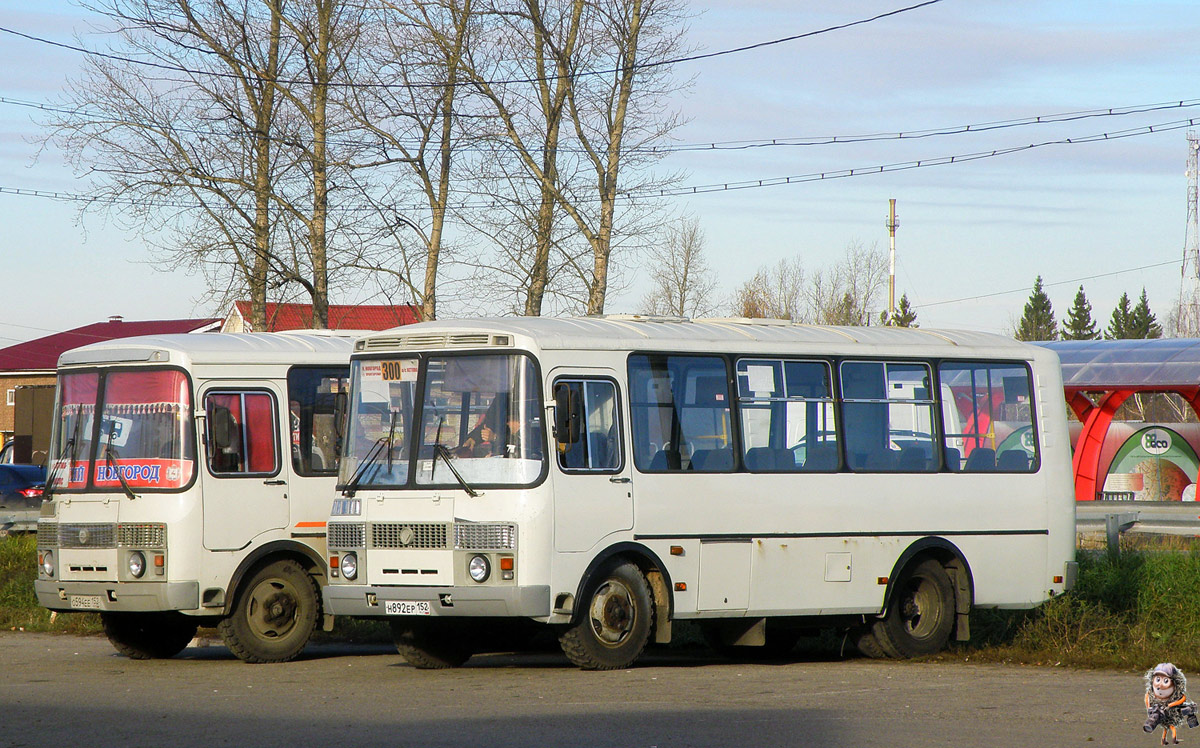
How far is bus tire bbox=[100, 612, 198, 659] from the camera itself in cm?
1386

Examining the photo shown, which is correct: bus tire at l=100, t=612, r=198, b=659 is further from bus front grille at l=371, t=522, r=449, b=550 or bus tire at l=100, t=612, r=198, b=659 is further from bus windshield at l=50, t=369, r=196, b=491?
bus front grille at l=371, t=522, r=449, b=550

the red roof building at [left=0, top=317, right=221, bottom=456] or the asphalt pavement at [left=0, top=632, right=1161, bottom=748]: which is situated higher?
the red roof building at [left=0, top=317, right=221, bottom=456]

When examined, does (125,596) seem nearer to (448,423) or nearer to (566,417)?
(448,423)

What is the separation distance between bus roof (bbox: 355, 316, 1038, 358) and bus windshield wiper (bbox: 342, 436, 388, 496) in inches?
29.9

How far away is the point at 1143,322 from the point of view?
382 ft

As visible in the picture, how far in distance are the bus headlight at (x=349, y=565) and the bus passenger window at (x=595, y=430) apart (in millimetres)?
1840

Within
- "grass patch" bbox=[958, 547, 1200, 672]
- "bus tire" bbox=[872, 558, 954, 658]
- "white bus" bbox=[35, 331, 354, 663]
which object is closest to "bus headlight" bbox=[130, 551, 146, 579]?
"white bus" bbox=[35, 331, 354, 663]

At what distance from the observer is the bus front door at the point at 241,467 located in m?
13.0

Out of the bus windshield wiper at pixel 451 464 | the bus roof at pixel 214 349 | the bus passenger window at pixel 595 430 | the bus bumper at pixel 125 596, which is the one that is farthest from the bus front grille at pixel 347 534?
the bus roof at pixel 214 349

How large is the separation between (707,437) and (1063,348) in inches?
945

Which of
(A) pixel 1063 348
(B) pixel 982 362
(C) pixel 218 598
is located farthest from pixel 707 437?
(A) pixel 1063 348

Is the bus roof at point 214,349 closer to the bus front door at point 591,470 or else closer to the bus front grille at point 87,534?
the bus front grille at point 87,534

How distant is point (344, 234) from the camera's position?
25578 mm

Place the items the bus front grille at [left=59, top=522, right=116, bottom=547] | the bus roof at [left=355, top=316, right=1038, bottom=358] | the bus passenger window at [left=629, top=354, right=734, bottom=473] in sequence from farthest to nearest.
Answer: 1. the bus front grille at [left=59, top=522, right=116, bottom=547]
2. the bus passenger window at [left=629, top=354, right=734, bottom=473]
3. the bus roof at [left=355, top=316, right=1038, bottom=358]
